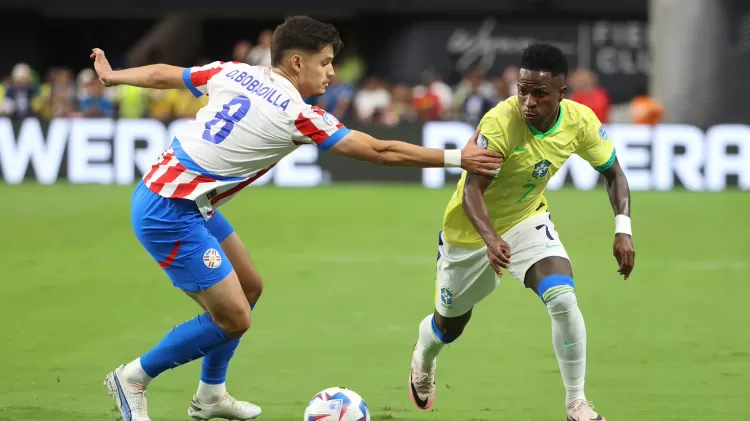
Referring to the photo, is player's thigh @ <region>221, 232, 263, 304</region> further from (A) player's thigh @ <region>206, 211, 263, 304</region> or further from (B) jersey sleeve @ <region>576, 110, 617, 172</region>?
(B) jersey sleeve @ <region>576, 110, 617, 172</region>

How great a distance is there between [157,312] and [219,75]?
166 inches

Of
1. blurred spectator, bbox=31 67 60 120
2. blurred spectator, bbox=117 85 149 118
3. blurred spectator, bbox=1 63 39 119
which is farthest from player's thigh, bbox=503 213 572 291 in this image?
blurred spectator, bbox=1 63 39 119

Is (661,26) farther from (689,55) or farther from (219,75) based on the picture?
(219,75)

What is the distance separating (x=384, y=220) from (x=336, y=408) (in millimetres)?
10206

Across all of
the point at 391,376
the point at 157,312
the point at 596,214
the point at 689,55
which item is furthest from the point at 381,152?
the point at 689,55

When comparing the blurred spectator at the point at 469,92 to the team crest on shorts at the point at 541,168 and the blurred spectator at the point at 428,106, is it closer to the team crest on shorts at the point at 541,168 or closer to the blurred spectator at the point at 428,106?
the blurred spectator at the point at 428,106

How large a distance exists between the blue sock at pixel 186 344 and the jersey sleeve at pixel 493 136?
1.77m

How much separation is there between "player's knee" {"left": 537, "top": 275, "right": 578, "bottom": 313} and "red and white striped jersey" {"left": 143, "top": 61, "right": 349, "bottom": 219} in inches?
56.0

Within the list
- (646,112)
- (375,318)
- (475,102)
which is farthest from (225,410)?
(475,102)

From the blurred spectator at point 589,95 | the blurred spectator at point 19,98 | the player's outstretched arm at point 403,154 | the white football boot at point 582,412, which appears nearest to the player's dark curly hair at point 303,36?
the player's outstretched arm at point 403,154

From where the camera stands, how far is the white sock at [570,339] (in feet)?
21.0

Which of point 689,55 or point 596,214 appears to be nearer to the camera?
point 596,214

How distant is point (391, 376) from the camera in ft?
26.1

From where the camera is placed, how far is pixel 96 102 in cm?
2306
